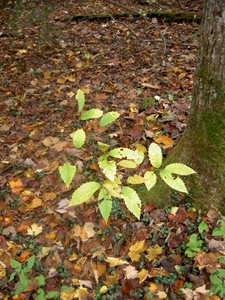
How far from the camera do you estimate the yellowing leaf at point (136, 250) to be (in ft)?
8.50

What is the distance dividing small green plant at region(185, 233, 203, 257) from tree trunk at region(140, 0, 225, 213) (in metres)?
0.31

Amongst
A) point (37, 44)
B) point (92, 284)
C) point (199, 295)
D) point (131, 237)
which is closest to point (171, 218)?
point (131, 237)

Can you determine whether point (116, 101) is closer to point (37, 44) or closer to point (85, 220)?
point (85, 220)

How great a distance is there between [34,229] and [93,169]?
2.75 feet

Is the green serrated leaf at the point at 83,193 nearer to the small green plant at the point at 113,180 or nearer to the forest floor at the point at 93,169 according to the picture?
the small green plant at the point at 113,180

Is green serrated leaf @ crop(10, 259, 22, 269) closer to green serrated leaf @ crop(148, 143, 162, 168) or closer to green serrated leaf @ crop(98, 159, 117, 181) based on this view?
green serrated leaf @ crop(98, 159, 117, 181)

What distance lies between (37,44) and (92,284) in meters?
4.99

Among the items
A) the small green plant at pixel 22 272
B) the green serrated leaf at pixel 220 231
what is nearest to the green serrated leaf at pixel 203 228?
the green serrated leaf at pixel 220 231

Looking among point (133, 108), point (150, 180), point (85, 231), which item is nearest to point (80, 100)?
point (150, 180)

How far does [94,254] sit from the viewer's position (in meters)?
2.70

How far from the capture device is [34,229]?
2967 millimetres

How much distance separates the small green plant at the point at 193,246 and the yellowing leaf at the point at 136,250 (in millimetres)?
351

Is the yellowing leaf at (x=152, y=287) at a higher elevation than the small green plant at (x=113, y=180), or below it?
below

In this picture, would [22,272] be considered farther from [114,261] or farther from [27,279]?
[114,261]
